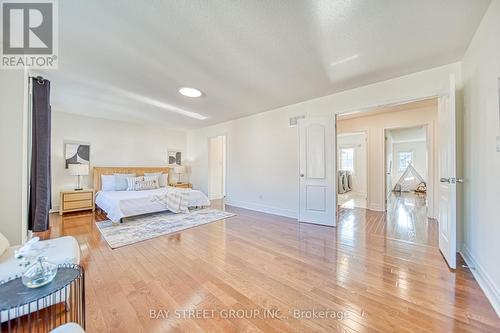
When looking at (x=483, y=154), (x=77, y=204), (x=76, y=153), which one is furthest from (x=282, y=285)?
(x=76, y=153)

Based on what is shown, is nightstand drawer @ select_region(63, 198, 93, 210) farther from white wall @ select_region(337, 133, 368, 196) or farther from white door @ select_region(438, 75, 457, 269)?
white wall @ select_region(337, 133, 368, 196)

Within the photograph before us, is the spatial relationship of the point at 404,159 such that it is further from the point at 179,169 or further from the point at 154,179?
the point at 154,179

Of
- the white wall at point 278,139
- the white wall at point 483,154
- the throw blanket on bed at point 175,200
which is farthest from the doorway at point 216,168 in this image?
the white wall at point 483,154

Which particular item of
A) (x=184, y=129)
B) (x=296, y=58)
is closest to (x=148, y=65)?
(x=296, y=58)

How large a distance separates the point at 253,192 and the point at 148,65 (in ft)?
11.9

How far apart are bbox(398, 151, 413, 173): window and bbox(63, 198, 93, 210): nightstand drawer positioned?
11790 mm

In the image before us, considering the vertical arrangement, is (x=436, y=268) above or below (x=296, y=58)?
below

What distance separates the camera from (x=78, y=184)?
5227mm

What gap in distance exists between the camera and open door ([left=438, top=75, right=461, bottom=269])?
216cm

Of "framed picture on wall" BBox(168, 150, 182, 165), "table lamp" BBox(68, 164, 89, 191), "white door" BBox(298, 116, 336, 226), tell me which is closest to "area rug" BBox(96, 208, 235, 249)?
"table lamp" BBox(68, 164, 89, 191)

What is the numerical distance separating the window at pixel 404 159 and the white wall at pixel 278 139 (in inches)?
228

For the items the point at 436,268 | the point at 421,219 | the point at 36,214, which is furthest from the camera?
the point at 421,219

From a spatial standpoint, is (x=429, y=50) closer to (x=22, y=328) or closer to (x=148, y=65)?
(x=148, y=65)

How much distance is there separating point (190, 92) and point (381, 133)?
15.1 ft
